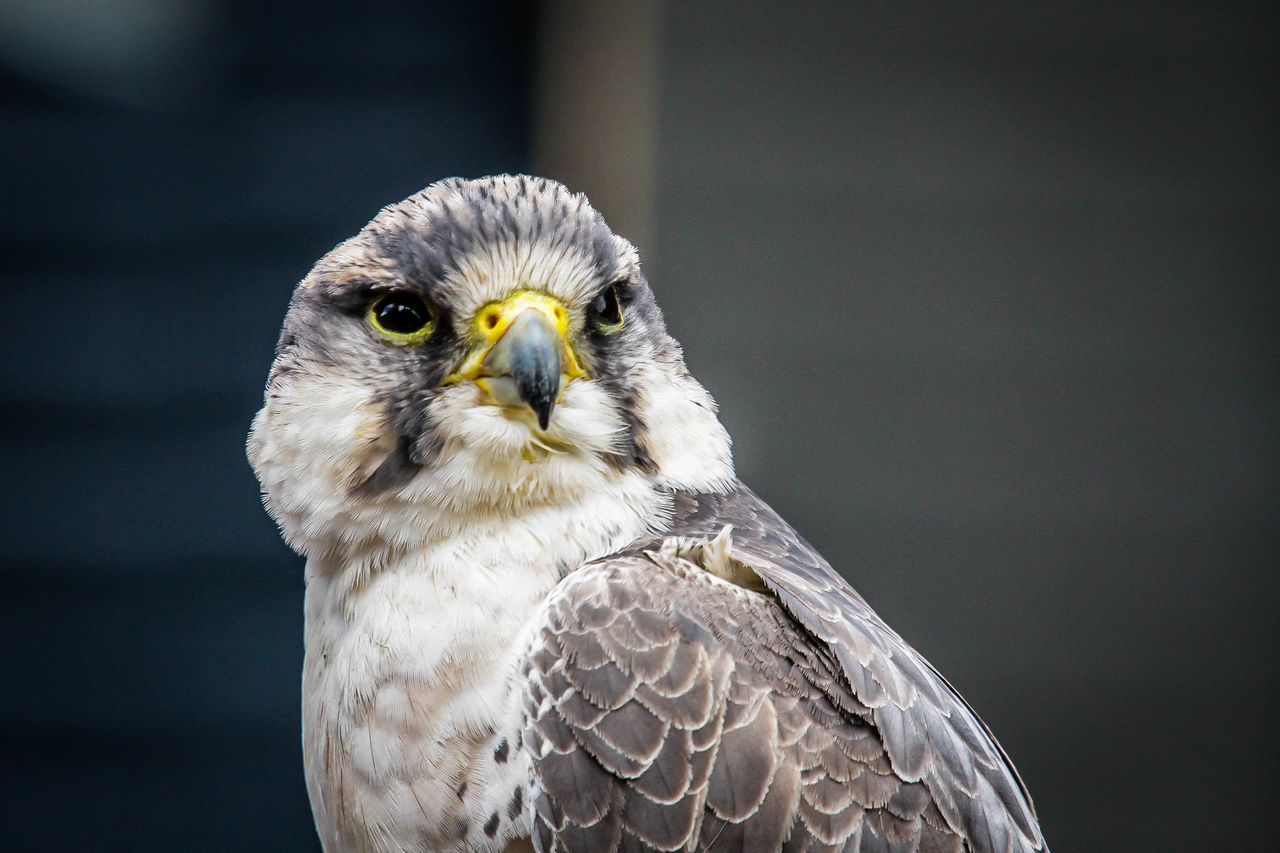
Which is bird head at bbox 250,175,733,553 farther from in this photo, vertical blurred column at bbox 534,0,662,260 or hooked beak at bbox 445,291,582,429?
vertical blurred column at bbox 534,0,662,260

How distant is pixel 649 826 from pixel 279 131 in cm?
303

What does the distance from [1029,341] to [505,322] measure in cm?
251

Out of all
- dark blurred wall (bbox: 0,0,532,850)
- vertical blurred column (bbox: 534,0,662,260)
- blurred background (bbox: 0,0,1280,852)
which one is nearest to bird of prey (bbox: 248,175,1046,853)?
vertical blurred column (bbox: 534,0,662,260)

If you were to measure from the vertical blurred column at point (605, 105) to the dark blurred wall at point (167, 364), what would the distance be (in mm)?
331

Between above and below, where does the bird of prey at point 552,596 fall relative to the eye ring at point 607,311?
below

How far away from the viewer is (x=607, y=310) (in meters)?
1.74

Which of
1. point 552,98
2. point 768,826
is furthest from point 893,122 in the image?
point 768,826

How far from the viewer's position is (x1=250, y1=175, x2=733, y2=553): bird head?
158 cm

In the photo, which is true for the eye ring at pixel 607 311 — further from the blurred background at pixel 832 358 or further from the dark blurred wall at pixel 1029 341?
the blurred background at pixel 832 358

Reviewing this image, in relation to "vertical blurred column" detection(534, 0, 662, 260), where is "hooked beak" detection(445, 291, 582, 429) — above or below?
below

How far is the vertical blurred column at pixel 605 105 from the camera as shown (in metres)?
3.38

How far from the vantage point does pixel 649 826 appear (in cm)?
135

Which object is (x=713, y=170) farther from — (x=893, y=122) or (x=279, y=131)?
(x=279, y=131)

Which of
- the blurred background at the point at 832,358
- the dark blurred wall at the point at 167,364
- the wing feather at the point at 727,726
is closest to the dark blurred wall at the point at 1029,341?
the blurred background at the point at 832,358
